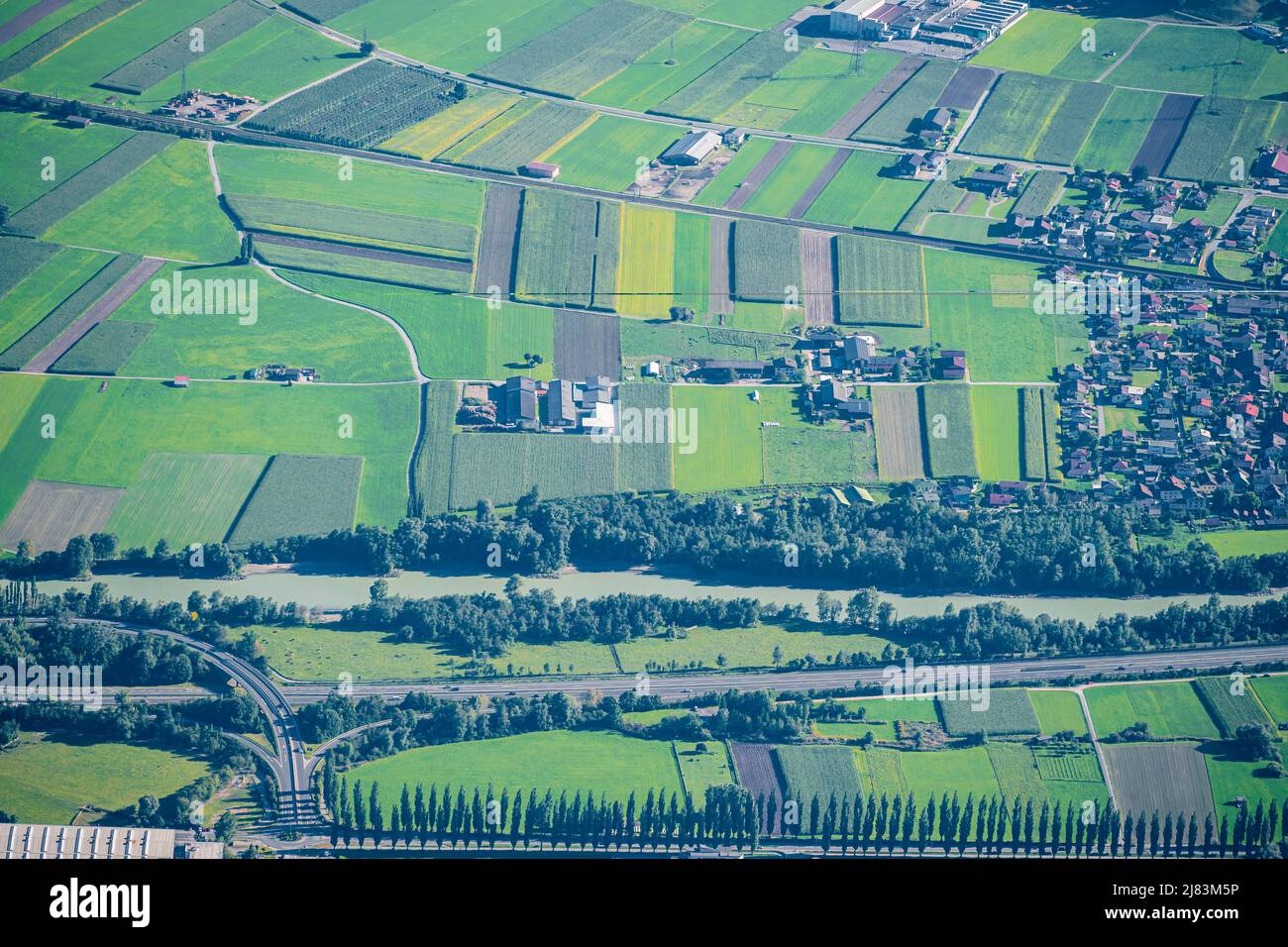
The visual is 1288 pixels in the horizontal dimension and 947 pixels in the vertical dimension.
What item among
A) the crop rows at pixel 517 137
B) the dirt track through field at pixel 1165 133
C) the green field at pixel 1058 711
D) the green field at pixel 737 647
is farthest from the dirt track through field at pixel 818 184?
the green field at pixel 1058 711

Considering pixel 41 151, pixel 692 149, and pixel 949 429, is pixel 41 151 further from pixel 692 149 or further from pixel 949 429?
pixel 949 429

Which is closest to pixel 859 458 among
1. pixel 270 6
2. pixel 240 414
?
pixel 240 414

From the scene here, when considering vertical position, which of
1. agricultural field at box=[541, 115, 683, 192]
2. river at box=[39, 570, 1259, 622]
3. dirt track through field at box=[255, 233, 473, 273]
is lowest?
river at box=[39, 570, 1259, 622]

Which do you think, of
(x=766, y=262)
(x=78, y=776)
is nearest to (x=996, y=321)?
(x=766, y=262)

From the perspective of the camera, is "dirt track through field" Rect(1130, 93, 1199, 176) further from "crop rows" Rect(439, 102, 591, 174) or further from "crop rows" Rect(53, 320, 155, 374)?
"crop rows" Rect(53, 320, 155, 374)

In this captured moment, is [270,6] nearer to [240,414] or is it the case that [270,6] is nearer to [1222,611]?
[240,414]

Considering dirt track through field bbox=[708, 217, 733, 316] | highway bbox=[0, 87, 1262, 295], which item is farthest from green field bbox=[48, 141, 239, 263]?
dirt track through field bbox=[708, 217, 733, 316]
